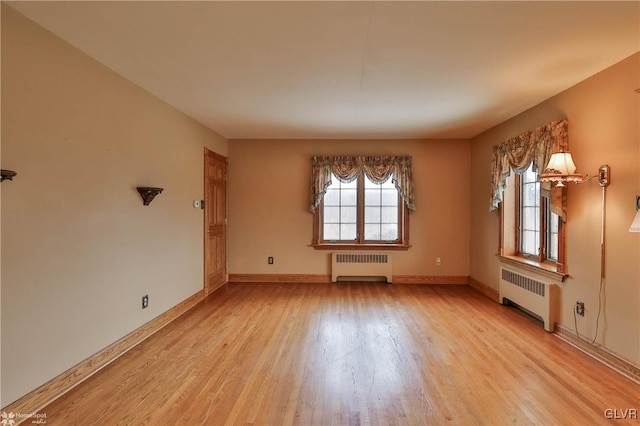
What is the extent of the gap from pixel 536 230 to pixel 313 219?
3.21 m

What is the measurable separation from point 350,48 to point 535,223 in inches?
125

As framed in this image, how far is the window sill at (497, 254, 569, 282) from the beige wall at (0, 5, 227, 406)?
13.8 ft

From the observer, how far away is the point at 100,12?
72.4 inches

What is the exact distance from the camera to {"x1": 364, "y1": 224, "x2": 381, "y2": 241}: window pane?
5352 mm

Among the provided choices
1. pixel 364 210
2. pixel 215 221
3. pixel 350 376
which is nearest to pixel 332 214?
pixel 364 210

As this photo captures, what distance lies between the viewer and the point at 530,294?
3.49 m

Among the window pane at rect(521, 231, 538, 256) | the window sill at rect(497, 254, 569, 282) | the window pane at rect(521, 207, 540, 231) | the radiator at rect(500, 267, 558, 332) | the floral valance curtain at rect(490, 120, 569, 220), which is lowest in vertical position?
the radiator at rect(500, 267, 558, 332)

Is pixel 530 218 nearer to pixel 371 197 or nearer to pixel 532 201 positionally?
pixel 532 201

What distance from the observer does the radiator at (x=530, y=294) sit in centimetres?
318

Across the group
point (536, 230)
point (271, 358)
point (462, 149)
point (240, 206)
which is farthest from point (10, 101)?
point (462, 149)

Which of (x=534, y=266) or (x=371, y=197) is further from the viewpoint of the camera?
(x=371, y=197)

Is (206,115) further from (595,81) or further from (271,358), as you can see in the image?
(595,81)

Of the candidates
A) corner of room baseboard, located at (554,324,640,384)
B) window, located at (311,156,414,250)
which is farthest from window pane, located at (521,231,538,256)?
window, located at (311,156,414,250)

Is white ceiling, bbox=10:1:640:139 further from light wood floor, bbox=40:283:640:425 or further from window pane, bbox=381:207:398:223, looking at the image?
light wood floor, bbox=40:283:640:425
